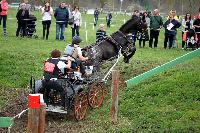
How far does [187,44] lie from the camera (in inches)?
904

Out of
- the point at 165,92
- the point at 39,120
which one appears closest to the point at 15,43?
the point at 165,92

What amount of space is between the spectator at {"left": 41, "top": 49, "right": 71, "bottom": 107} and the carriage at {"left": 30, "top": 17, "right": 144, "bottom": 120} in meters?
0.07

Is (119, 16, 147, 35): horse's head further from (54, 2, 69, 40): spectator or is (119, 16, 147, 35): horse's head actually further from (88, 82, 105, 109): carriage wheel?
(54, 2, 69, 40): spectator

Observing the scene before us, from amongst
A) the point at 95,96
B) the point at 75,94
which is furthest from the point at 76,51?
the point at 75,94

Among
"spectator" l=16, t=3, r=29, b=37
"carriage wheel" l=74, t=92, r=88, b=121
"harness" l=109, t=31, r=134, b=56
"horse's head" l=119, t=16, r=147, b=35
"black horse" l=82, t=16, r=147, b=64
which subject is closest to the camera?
"carriage wheel" l=74, t=92, r=88, b=121

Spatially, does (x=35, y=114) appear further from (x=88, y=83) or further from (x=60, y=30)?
(x=60, y=30)

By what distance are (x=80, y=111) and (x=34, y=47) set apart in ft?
32.4

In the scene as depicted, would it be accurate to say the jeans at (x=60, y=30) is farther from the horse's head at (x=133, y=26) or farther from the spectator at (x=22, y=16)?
the horse's head at (x=133, y=26)

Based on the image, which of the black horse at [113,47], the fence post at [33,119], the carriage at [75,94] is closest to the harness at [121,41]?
the black horse at [113,47]

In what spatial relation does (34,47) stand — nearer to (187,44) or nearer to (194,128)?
(187,44)

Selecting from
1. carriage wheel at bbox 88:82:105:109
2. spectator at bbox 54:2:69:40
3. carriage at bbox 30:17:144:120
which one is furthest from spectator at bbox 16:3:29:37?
carriage wheel at bbox 88:82:105:109

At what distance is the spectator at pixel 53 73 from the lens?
10242 mm

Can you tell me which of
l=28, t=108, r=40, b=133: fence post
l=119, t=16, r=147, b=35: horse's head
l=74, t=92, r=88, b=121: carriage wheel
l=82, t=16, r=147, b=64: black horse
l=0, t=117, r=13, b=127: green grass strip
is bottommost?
l=74, t=92, r=88, b=121: carriage wheel

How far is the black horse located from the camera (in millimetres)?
13584
